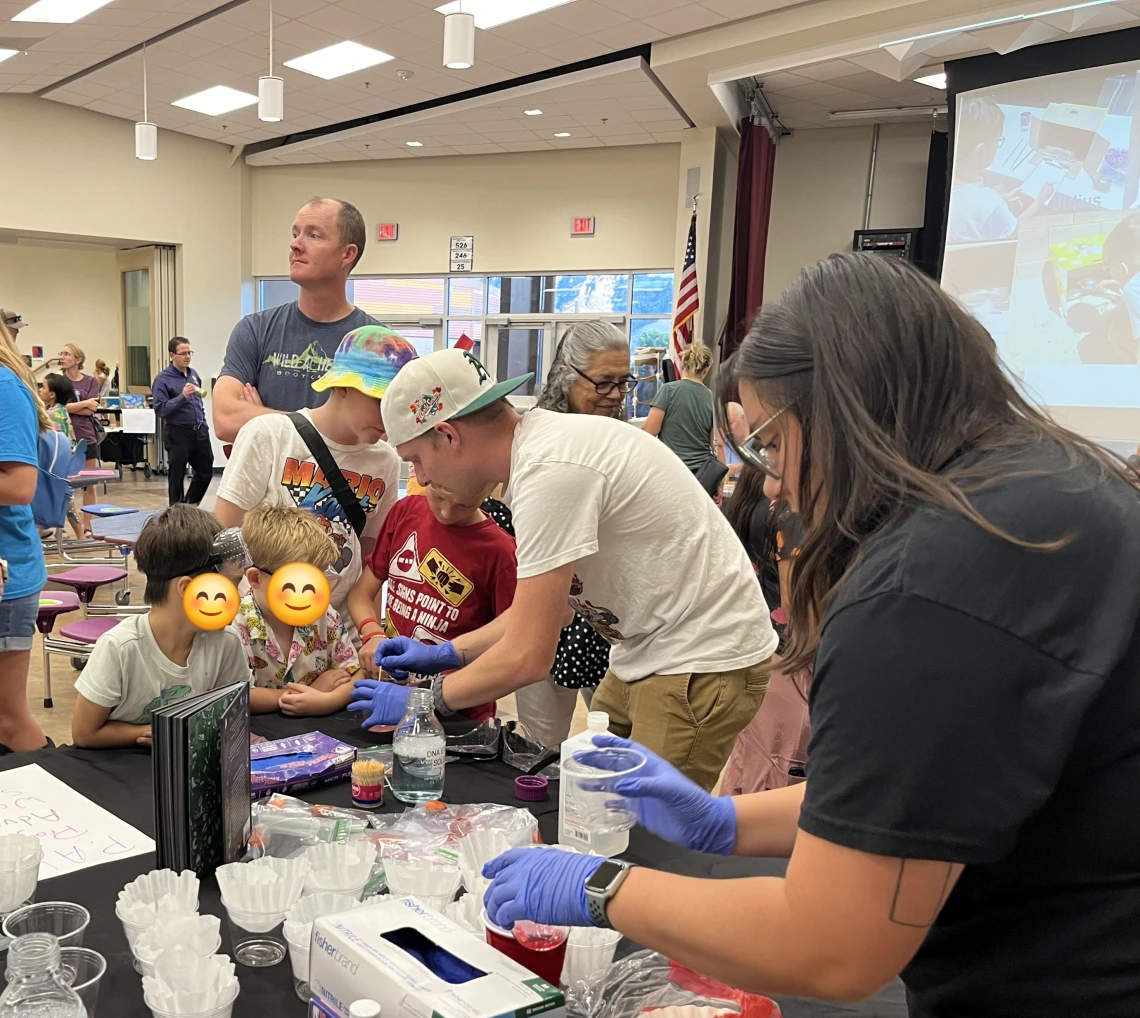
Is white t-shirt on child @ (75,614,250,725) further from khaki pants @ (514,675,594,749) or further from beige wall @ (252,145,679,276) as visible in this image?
beige wall @ (252,145,679,276)

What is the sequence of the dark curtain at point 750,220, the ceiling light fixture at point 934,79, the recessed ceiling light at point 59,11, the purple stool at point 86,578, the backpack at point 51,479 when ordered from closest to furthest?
1. the backpack at point 51,479
2. the purple stool at point 86,578
3. the ceiling light fixture at point 934,79
4. the recessed ceiling light at point 59,11
5. the dark curtain at point 750,220

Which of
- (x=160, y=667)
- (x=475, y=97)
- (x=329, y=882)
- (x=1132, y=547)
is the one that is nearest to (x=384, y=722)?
(x=160, y=667)

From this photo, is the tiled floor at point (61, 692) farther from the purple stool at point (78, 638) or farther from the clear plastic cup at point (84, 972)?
the clear plastic cup at point (84, 972)

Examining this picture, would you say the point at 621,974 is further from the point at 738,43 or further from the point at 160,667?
the point at 738,43

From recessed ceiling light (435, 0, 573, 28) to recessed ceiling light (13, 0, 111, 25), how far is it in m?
2.66

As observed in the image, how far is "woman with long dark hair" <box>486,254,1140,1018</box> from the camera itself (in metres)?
0.70

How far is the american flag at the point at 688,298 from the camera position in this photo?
8.10 metres

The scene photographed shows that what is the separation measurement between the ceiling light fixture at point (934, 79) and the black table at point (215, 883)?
6.39 m

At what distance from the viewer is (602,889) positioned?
0.90 metres

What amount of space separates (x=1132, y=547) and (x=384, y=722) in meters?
1.27

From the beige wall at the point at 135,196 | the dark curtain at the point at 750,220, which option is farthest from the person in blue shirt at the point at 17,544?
the beige wall at the point at 135,196

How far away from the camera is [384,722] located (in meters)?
1.67

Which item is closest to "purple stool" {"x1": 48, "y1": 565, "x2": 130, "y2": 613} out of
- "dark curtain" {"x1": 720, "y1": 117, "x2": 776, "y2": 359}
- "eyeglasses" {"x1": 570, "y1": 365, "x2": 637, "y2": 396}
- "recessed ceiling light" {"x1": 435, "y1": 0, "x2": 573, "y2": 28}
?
"eyeglasses" {"x1": 570, "y1": 365, "x2": 637, "y2": 396}

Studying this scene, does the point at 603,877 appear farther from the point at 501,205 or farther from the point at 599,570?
the point at 501,205
